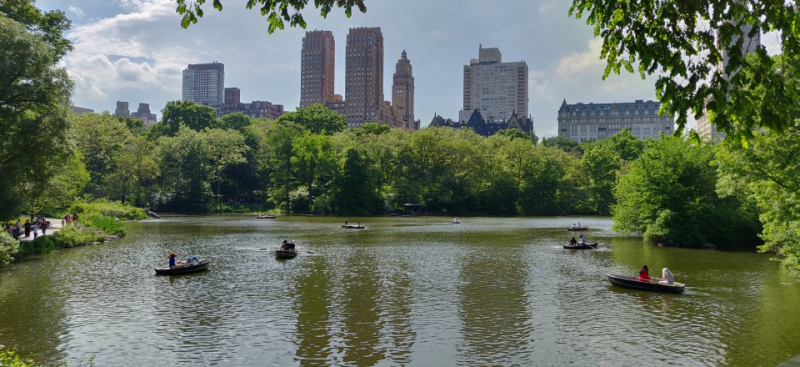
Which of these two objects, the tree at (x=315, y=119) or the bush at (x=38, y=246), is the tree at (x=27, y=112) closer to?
the bush at (x=38, y=246)

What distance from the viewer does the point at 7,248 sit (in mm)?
30203

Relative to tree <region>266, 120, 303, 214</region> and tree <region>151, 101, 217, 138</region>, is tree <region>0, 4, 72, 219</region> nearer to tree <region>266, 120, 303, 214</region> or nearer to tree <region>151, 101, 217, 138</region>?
tree <region>266, 120, 303, 214</region>

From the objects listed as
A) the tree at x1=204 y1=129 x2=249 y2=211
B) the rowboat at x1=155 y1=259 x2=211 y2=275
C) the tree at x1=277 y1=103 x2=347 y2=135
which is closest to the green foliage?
the rowboat at x1=155 y1=259 x2=211 y2=275

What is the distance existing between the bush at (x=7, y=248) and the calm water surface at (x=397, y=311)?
0.81m

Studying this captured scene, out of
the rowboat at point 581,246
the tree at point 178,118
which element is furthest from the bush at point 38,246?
the tree at point 178,118

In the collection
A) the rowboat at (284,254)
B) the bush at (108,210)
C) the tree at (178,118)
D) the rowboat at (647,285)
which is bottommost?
the rowboat at (647,285)

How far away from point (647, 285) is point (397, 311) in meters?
12.0

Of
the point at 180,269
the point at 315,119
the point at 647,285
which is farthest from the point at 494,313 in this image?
the point at 315,119

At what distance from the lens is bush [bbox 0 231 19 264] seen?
30.0 m

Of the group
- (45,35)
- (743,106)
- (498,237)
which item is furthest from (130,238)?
(743,106)

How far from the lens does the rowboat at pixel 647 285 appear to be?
24.7 m

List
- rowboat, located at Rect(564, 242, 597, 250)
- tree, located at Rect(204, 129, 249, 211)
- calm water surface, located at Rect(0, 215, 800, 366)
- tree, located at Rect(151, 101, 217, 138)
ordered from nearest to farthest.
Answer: calm water surface, located at Rect(0, 215, 800, 366), rowboat, located at Rect(564, 242, 597, 250), tree, located at Rect(204, 129, 249, 211), tree, located at Rect(151, 101, 217, 138)

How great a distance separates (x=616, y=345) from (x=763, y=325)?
6.41m

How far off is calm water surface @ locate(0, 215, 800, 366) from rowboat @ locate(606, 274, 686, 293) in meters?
0.38
